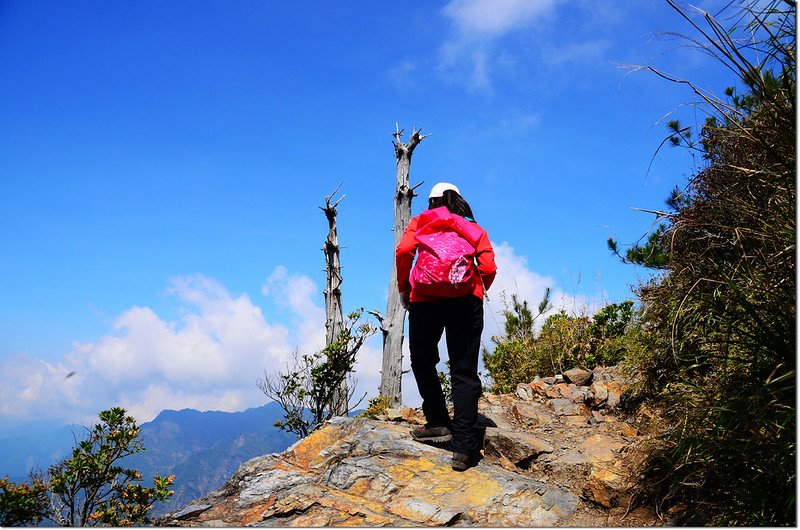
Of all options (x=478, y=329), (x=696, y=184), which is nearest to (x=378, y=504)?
(x=478, y=329)

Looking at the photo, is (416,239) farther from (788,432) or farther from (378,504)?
(788,432)

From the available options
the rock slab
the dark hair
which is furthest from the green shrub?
the dark hair

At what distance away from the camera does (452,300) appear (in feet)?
15.6

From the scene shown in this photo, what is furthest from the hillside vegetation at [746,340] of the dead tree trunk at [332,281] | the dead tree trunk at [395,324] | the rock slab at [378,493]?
the dead tree trunk at [332,281]

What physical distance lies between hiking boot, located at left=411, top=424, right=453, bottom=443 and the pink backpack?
1420mm

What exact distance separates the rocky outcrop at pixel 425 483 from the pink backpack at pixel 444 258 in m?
1.58

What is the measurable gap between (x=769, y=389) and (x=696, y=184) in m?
2.70

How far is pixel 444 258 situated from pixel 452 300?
0.40 metres

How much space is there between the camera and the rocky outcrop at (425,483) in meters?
4.03

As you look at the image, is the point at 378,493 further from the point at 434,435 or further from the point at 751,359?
Result: the point at 751,359

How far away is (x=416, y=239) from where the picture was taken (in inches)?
193

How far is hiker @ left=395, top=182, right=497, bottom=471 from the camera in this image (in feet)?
15.3

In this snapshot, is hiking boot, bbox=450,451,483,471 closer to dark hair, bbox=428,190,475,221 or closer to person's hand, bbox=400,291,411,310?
person's hand, bbox=400,291,411,310

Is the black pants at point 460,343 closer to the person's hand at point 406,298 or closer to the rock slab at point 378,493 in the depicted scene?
the person's hand at point 406,298
